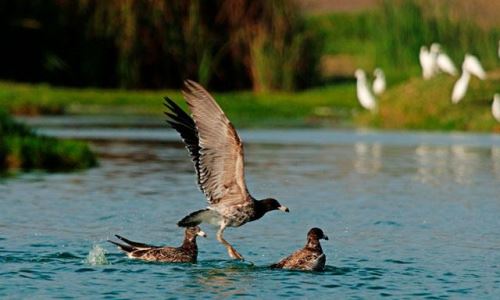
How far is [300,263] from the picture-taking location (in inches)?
507

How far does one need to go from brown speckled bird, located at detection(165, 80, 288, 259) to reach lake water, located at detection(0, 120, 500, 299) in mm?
454

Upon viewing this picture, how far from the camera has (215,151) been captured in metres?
13.2

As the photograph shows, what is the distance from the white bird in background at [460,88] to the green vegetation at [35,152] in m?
12.4

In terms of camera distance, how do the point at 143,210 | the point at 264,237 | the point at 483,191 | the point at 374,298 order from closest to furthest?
1. the point at 374,298
2. the point at 264,237
3. the point at 143,210
4. the point at 483,191

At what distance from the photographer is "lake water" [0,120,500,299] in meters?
12.4

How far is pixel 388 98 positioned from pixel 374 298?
24.5 m

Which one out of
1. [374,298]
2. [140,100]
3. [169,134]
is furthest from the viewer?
[140,100]

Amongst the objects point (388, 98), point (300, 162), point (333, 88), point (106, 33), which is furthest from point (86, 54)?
point (300, 162)

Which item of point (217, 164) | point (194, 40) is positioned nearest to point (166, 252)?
point (217, 164)

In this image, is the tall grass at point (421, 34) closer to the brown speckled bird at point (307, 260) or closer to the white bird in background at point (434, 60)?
the white bird in background at point (434, 60)

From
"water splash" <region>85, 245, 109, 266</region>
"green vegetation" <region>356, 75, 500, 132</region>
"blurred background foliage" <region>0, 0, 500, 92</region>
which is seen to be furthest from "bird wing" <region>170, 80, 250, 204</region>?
"blurred background foliage" <region>0, 0, 500, 92</region>

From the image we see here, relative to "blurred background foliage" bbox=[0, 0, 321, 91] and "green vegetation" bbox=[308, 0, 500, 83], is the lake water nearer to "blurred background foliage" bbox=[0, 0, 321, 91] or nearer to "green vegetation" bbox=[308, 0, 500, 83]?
"blurred background foliage" bbox=[0, 0, 321, 91]

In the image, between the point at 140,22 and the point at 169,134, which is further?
the point at 140,22

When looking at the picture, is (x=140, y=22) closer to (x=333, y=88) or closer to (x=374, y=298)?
(x=333, y=88)
